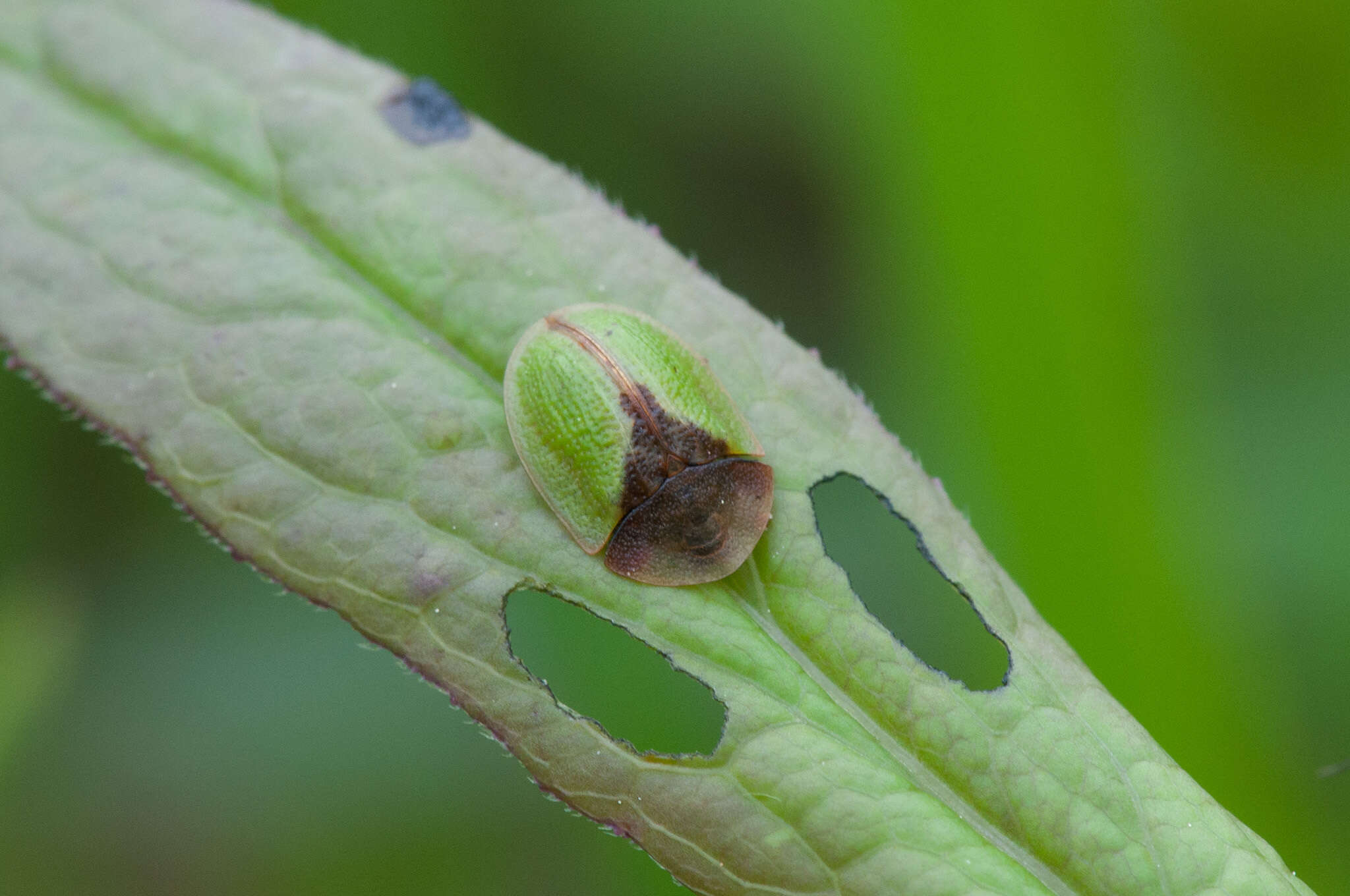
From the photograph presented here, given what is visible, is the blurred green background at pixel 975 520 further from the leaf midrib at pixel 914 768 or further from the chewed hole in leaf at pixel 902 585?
the leaf midrib at pixel 914 768

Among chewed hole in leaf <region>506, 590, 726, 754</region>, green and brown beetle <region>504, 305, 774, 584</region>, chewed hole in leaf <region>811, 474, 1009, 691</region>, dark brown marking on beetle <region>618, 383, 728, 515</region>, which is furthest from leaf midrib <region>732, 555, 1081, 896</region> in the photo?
chewed hole in leaf <region>811, 474, 1009, 691</region>

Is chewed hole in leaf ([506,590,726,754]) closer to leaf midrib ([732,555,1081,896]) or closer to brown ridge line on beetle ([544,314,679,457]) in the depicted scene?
brown ridge line on beetle ([544,314,679,457])

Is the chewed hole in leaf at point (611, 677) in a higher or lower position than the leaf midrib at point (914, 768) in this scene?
lower

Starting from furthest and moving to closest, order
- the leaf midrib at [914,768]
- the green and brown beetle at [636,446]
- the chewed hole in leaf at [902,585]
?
1. the chewed hole in leaf at [902,585]
2. the green and brown beetle at [636,446]
3. the leaf midrib at [914,768]

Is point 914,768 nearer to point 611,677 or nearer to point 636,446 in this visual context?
point 636,446

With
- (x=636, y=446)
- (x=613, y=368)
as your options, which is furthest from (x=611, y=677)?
(x=613, y=368)

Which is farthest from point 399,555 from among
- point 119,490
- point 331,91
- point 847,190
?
point 847,190

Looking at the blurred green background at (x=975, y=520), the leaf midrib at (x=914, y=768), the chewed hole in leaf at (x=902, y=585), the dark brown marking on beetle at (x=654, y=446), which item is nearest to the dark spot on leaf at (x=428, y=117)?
the dark brown marking on beetle at (x=654, y=446)
